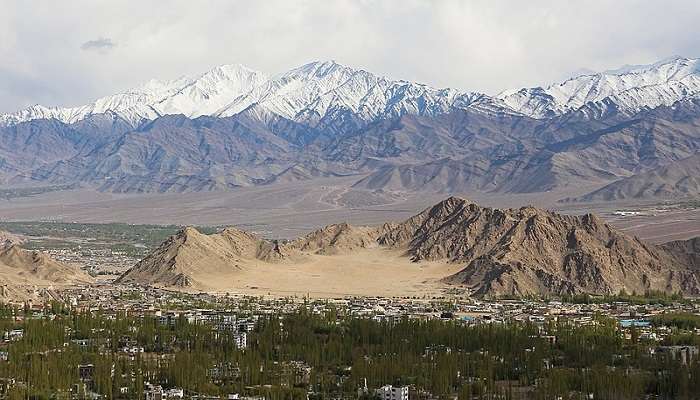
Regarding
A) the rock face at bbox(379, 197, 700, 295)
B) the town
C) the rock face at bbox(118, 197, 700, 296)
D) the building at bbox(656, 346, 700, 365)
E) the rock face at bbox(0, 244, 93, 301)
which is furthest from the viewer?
the rock face at bbox(0, 244, 93, 301)

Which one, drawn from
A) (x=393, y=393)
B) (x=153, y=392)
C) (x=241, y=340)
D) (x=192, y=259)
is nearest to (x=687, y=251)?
(x=192, y=259)

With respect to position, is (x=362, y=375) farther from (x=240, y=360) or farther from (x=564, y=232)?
(x=564, y=232)

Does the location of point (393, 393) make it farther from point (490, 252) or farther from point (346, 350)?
point (490, 252)

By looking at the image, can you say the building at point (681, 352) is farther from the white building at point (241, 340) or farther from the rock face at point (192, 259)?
the rock face at point (192, 259)

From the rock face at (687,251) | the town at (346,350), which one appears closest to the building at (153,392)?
the town at (346,350)

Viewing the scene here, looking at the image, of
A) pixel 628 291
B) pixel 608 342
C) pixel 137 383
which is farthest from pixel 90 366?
pixel 628 291

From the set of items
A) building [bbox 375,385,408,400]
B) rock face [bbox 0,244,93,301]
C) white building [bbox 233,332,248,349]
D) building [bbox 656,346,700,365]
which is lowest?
building [bbox 375,385,408,400]

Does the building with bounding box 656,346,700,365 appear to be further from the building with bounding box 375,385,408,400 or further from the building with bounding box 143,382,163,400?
the building with bounding box 143,382,163,400

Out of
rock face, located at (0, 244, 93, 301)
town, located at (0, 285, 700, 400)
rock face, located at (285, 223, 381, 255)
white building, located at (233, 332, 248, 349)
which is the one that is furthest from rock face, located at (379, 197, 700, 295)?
white building, located at (233, 332, 248, 349)
